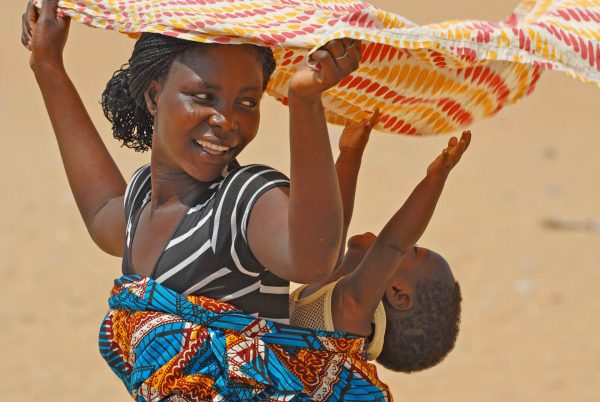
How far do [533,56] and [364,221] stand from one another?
257 inches

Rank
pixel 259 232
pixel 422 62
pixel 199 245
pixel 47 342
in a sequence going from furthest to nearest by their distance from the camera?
pixel 47 342 < pixel 422 62 < pixel 199 245 < pixel 259 232

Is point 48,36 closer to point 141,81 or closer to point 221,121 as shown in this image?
point 141,81

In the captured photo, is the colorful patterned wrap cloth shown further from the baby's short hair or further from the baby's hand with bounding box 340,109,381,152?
the baby's hand with bounding box 340,109,381,152

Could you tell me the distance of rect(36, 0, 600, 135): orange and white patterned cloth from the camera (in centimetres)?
232

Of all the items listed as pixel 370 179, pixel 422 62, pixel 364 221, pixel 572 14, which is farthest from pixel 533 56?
pixel 370 179

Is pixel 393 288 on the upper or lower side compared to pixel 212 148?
lower

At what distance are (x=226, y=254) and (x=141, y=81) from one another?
1.61ft

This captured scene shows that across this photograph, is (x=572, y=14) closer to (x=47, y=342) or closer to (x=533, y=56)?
(x=533, y=56)

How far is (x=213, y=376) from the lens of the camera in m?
2.51

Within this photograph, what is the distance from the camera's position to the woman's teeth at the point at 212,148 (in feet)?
8.16

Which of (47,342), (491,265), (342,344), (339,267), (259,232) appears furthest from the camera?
(491,265)

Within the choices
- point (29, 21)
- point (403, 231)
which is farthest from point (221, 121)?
point (29, 21)

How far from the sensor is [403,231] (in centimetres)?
274

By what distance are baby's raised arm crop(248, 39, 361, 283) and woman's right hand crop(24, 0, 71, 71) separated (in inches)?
36.0
